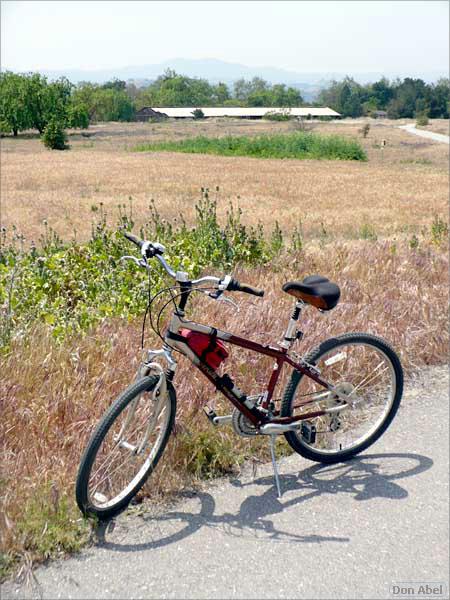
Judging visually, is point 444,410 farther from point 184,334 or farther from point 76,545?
point 76,545

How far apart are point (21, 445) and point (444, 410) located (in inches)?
103

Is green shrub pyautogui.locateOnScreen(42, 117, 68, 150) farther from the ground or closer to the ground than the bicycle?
farther from the ground

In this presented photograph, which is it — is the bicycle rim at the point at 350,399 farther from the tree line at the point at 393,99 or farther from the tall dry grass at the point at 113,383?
the tree line at the point at 393,99

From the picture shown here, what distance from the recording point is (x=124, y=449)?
3.11 m

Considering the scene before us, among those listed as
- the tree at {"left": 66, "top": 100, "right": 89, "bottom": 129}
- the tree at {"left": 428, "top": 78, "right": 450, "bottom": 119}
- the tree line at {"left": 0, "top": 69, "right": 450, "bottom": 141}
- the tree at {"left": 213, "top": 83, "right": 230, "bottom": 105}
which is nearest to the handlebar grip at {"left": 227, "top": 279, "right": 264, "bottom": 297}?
the tree line at {"left": 0, "top": 69, "right": 450, "bottom": 141}

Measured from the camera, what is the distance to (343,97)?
4385 inches

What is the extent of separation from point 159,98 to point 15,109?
51743 mm

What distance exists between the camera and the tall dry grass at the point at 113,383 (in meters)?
2.86

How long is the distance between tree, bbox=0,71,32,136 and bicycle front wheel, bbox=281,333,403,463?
233ft

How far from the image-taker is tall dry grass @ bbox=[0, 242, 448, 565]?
286 cm

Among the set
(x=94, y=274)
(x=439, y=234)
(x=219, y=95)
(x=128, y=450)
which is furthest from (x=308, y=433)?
(x=219, y=95)

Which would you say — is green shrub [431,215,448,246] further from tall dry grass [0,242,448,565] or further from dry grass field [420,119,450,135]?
dry grass field [420,119,450,135]

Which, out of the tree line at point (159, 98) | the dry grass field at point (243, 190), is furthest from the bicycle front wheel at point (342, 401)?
the tree line at point (159, 98)

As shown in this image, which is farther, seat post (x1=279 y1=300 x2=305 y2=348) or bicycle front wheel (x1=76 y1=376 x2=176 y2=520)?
seat post (x1=279 y1=300 x2=305 y2=348)
